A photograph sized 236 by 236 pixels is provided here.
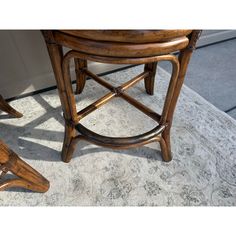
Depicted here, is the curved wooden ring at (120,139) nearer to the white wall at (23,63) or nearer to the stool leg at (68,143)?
the stool leg at (68,143)

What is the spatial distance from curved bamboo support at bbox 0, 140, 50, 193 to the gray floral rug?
7 centimetres

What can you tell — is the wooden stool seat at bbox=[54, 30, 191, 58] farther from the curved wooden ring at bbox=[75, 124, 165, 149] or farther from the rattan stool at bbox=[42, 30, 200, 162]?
the curved wooden ring at bbox=[75, 124, 165, 149]

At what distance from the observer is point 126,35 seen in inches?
15.8

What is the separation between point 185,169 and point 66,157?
482mm

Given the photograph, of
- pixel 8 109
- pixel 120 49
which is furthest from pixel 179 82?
pixel 8 109

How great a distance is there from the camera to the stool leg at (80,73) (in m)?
0.97

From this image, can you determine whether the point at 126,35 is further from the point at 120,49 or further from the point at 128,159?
the point at 128,159

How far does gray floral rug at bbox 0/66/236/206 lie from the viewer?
771 mm

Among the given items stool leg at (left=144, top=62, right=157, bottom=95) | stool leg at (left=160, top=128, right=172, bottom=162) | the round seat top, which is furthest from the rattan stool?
stool leg at (left=144, top=62, right=157, bottom=95)

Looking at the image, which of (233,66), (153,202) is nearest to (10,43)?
(153,202)

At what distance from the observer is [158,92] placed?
1171 mm

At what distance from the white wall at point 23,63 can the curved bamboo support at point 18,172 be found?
0.59 m

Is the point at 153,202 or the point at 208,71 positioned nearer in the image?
the point at 153,202

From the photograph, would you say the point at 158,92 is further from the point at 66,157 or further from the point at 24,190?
the point at 24,190
